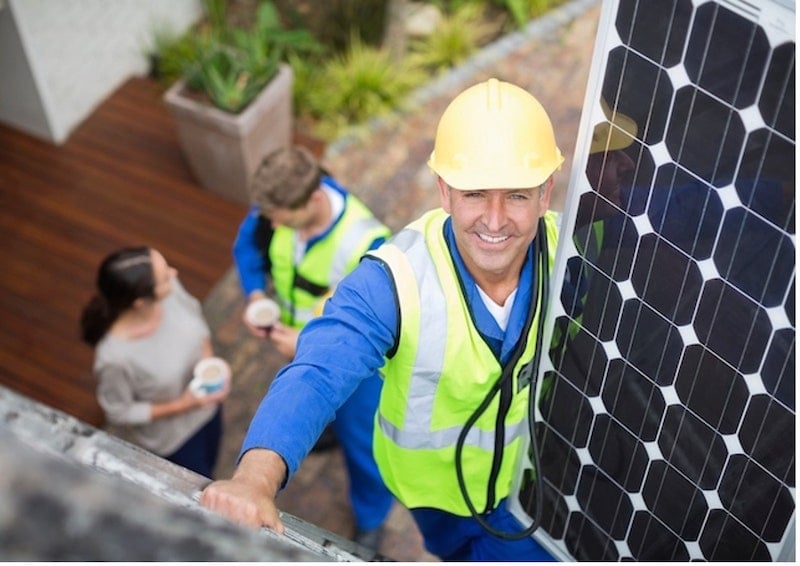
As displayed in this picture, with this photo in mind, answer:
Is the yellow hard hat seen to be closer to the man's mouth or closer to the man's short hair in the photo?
the man's mouth

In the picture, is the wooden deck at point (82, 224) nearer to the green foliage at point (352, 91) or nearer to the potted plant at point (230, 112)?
the potted plant at point (230, 112)

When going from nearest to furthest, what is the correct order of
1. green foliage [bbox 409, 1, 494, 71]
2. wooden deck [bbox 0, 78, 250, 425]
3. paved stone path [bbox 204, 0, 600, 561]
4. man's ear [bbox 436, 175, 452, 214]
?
man's ear [bbox 436, 175, 452, 214] < paved stone path [bbox 204, 0, 600, 561] < wooden deck [bbox 0, 78, 250, 425] < green foliage [bbox 409, 1, 494, 71]

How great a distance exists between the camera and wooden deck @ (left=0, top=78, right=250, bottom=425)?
5773 mm

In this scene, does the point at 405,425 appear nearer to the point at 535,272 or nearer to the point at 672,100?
the point at 535,272

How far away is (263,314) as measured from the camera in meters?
→ 4.47

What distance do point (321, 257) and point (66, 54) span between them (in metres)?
3.41

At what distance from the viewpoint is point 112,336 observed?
4.08m

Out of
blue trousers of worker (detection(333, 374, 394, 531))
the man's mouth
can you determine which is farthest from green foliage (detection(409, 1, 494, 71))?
the man's mouth

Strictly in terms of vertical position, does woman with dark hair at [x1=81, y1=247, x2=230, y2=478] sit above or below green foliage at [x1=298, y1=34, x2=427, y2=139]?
above

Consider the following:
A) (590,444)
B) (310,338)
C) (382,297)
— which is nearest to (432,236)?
(382,297)

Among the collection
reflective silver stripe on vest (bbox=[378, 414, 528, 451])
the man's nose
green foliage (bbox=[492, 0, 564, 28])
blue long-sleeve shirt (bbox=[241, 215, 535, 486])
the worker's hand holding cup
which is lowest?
green foliage (bbox=[492, 0, 564, 28])

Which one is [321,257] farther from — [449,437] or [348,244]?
[449,437]

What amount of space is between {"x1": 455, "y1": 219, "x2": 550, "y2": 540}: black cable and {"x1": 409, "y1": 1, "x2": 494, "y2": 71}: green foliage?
4961 millimetres

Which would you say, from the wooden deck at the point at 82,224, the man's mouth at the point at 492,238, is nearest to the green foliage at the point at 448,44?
the wooden deck at the point at 82,224
